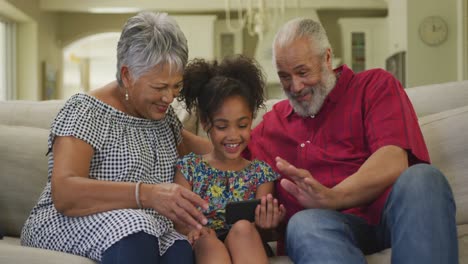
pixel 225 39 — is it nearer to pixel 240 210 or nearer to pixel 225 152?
pixel 225 152

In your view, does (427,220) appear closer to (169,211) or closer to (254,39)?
(169,211)

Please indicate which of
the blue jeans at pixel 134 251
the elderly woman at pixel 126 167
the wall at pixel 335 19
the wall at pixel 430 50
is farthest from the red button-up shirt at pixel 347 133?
the wall at pixel 335 19

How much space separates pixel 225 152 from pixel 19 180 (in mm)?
706

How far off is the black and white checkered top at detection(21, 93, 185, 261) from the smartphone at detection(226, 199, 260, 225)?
0.14m

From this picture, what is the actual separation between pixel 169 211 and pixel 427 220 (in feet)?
1.96

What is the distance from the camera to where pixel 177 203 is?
1492mm

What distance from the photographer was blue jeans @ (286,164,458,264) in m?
1.36

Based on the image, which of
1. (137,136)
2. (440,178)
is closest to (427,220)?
(440,178)

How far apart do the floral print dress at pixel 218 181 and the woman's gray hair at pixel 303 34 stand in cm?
42

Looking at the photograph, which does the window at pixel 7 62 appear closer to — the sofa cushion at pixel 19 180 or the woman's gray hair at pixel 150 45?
the sofa cushion at pixel 19 180

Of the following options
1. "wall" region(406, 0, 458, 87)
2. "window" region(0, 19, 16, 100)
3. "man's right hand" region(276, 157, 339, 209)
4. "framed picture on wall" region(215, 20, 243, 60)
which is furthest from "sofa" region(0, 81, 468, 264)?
"framed picture on wall" region(215, 20, 243, 60)

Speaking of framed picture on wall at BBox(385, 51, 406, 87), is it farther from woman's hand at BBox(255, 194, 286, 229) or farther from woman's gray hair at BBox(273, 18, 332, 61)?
woman's hand at BBox(255, 194, 286, 229)

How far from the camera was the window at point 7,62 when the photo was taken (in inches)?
311

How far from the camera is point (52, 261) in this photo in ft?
4.74
